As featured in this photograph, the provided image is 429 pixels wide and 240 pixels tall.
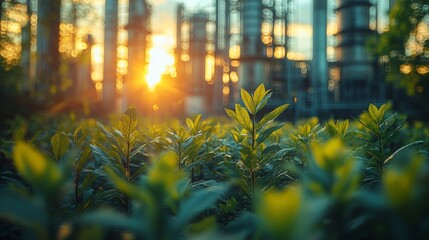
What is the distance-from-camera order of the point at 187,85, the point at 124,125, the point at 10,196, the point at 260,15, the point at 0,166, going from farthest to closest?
1. the point at 187,85
2. the point at 260,15
3. the point at 0,166
4. the point at 124,125
5. the point at 10,196

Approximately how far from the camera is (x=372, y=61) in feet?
58.1

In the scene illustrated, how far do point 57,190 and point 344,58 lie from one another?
62.8 feet

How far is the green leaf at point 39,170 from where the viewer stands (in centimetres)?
54

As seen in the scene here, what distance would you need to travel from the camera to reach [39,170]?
55 cm

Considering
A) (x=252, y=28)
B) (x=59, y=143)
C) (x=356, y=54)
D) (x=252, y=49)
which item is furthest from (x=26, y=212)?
(x=356, y=54)

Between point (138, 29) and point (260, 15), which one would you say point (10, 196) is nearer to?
point (260, 15)

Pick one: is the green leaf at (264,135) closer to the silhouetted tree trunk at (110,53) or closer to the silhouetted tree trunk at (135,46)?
the silhouetted tree trunk at (110,53)

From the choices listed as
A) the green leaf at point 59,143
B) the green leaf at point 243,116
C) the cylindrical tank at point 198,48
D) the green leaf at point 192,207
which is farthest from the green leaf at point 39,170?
the cylindrical tank at point 198,48

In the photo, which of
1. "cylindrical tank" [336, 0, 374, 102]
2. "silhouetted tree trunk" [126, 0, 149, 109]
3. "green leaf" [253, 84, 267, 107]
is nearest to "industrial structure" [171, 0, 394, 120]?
"cylindrical tank" [336, 0, 374, 102]

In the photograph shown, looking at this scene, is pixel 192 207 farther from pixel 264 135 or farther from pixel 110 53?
pixel 110 53

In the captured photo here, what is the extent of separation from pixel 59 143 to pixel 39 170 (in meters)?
0.67

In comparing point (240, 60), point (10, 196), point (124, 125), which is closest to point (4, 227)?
point (124, 125)

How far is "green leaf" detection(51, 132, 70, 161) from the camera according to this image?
117 cm

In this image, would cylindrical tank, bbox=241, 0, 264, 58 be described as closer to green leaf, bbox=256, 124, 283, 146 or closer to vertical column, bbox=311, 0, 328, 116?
vertical column, bbox=311, 0, 328, 116
